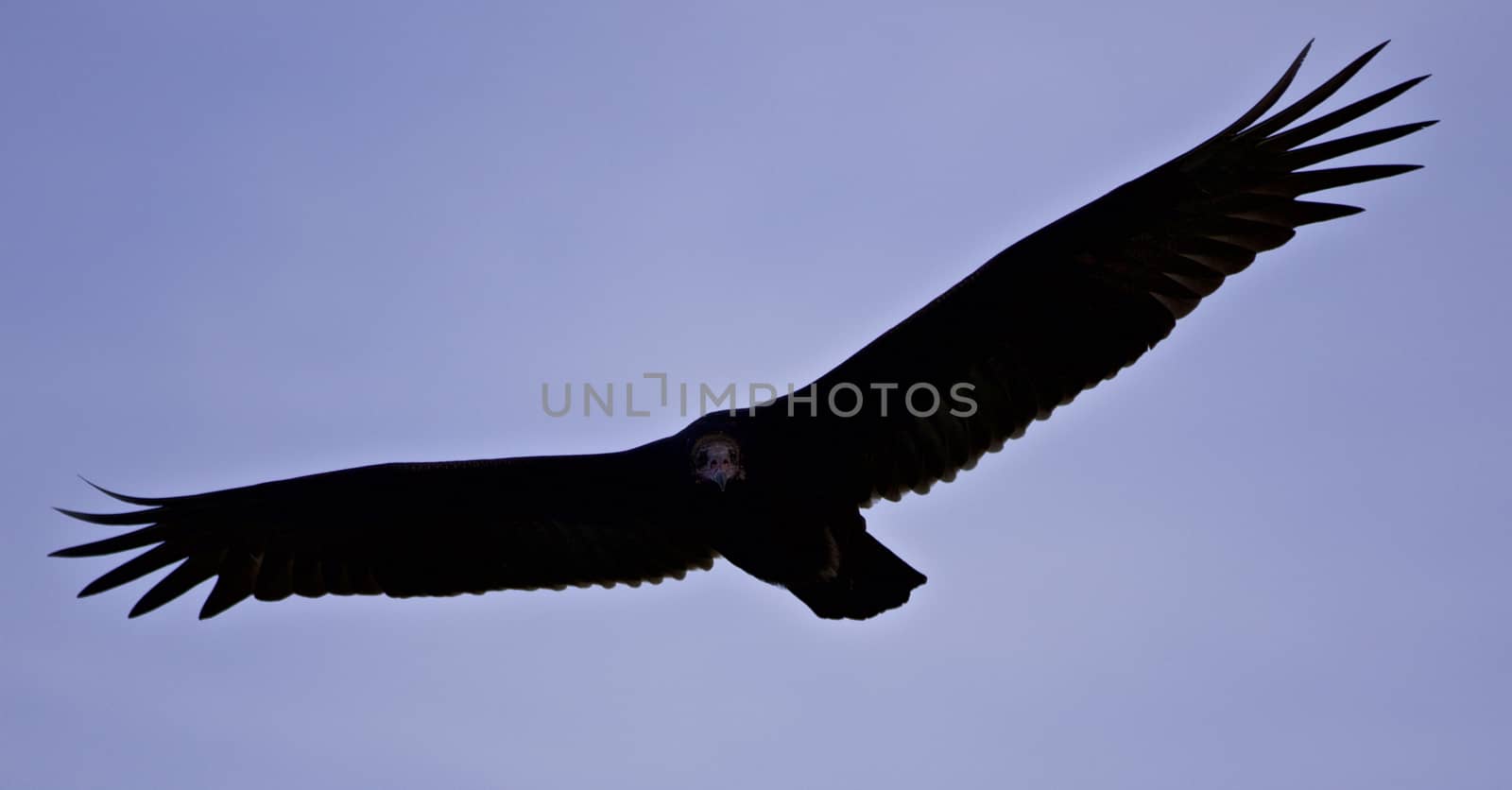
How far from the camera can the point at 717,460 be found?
26.1 feet

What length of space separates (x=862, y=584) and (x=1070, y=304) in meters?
1.73

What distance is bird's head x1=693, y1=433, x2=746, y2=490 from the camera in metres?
7.94

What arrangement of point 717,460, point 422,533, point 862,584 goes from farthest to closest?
point 422,533
point 862,584
point 717,460

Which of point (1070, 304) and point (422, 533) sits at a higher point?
point (1070, 304)

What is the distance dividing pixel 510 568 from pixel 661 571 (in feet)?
2.78

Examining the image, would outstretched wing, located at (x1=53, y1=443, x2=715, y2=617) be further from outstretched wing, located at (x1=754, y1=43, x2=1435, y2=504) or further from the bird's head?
outstretched wing, located at (x1=754, y1=43, x2=1435, y2=504)

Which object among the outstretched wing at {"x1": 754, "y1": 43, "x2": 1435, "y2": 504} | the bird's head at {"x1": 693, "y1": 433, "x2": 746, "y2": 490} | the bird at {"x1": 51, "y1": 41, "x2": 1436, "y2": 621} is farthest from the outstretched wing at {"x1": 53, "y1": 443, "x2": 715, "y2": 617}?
the outstretched wing at {"x1": 754, "y1": 43, "x2": 1435, "y2": 504}

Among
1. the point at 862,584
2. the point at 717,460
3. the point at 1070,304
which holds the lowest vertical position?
the point at 862,584

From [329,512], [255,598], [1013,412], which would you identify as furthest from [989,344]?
[255,598]

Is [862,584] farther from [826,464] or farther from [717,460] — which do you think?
[717,460]

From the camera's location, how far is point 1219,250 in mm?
7906

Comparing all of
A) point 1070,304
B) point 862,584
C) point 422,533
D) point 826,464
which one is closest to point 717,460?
point 826,464

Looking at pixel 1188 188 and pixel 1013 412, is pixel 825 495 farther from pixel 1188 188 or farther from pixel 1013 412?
pixel 1188 188

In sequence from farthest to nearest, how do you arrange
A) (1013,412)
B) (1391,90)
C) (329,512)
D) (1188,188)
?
(329,512)
(1013,412)
(1188,188)
(1391,90)
